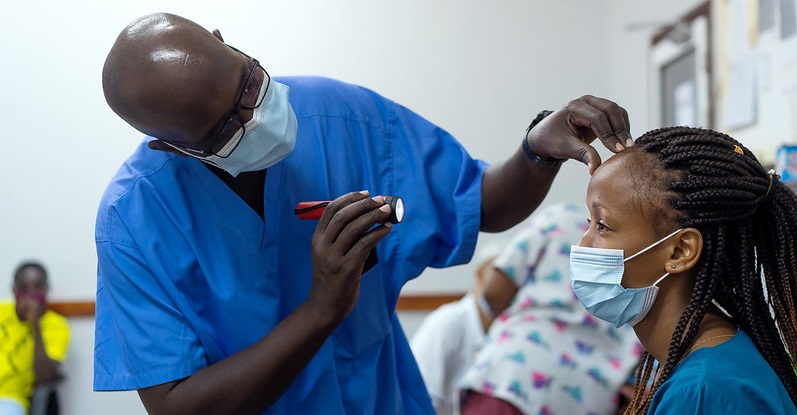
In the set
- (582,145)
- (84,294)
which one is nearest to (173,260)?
(582,145)

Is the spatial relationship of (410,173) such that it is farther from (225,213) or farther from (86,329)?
(86,329)

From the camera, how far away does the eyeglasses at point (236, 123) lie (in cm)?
108

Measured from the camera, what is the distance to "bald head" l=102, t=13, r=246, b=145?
1.02 meters

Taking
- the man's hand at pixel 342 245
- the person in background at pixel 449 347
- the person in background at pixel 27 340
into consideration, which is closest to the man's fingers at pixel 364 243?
the man's hand at pixel 342 245

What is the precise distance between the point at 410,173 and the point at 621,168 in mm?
355

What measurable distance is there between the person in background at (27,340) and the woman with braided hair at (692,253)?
9.89ft

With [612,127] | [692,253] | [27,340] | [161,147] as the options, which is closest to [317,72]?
[27,340]

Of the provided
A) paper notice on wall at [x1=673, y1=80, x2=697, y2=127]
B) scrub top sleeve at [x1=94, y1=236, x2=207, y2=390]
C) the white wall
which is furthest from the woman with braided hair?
the white wall

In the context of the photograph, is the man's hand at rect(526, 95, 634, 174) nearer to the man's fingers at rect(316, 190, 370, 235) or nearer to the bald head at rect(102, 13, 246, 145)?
the man's fingers at rect(316, 190, 370, 235)

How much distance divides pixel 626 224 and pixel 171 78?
61cm

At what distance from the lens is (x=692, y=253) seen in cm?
106

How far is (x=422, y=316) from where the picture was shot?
3.94 meters

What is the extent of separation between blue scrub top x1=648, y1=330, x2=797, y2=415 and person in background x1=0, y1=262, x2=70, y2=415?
10.2ft

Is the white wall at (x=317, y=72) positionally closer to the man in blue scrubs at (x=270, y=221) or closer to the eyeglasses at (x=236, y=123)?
the man in blue scrubs at (x=270, y=221)
